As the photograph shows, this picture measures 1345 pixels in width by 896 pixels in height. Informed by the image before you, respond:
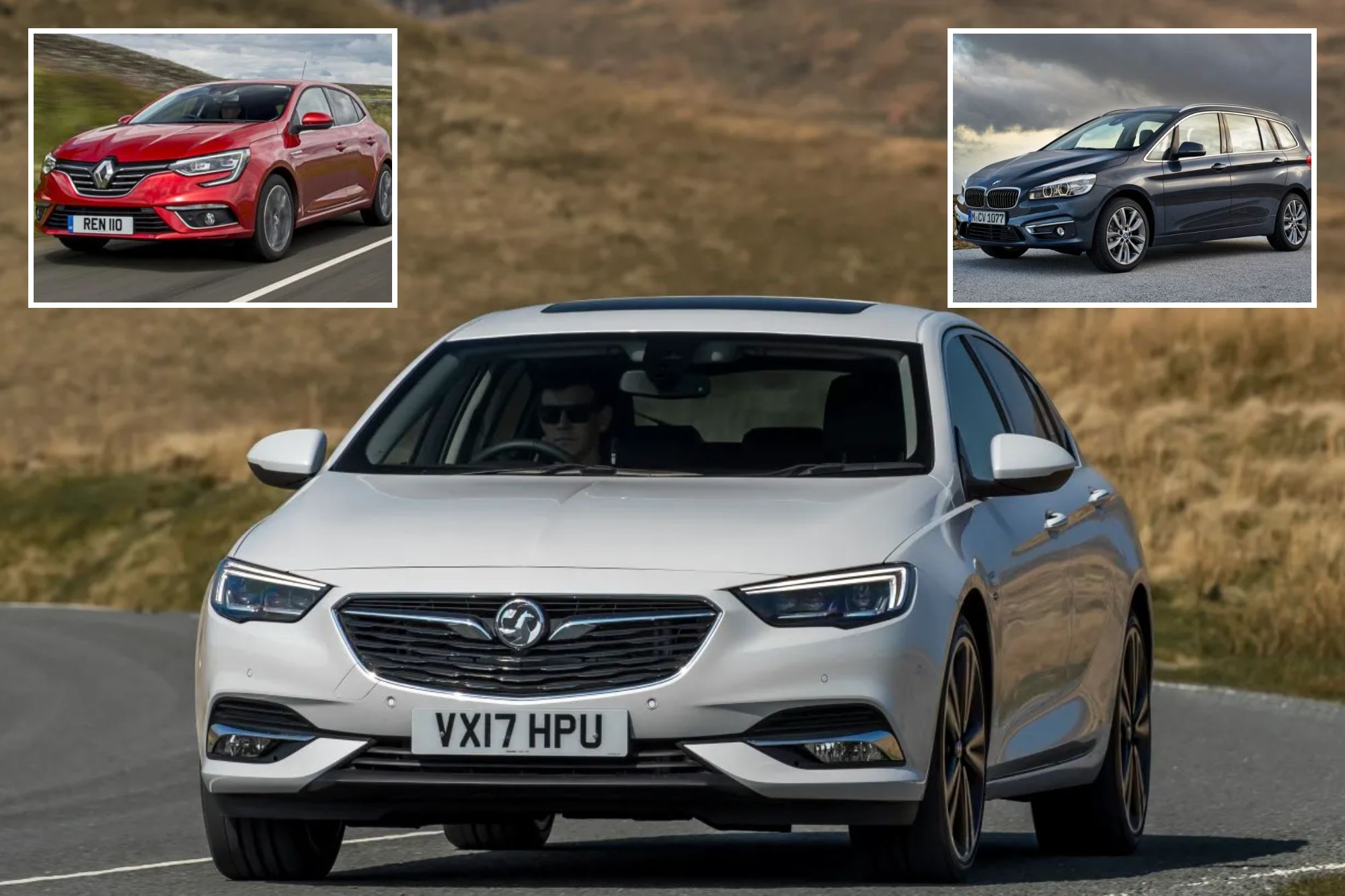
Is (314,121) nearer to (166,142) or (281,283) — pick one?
(166,142)

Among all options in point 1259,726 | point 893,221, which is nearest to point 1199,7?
point 893,221

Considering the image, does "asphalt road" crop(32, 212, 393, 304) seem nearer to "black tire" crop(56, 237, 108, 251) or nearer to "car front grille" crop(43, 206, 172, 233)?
"black tire" crop(56, 237, 108, 251)

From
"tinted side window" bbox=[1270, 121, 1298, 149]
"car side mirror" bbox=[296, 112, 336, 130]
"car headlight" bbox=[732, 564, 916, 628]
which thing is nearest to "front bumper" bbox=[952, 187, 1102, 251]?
"tinted side window" bbox=[1270, 121, 1298, 149]

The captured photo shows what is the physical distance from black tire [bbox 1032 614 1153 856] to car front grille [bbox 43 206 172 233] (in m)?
22.1

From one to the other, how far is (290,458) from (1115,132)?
27.6m

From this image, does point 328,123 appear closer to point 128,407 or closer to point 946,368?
point 128,407

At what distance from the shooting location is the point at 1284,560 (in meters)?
35.3

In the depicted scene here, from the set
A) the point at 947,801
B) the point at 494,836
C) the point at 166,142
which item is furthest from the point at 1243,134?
the point at 947,801

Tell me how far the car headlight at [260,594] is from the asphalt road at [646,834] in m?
0.86

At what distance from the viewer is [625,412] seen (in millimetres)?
9828

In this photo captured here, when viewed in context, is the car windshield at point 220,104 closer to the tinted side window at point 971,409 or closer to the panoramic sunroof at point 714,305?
the panoramic sunroof at point 714,305

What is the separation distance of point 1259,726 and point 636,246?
34.5m

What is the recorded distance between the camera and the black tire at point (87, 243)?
36.6m

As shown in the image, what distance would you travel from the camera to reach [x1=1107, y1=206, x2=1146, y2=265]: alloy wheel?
35312mm
